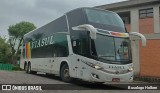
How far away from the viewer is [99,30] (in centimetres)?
1430

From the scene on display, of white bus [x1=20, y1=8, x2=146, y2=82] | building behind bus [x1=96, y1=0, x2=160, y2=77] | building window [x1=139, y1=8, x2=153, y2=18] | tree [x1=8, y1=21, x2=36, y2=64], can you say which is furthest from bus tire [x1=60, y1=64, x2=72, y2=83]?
tree [x1=8, y1=21, x2=36, y2=64]

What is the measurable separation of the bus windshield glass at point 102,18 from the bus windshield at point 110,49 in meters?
1.03

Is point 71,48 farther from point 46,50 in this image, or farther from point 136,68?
point 136,68

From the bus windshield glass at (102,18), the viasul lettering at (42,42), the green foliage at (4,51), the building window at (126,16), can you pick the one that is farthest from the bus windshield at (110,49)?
the green foliage at (4,51)

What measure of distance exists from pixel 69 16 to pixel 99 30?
290 centimetres

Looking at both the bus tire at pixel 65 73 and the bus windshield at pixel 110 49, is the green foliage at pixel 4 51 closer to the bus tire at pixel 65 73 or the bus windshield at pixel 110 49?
the bus tire at pixel 65 73

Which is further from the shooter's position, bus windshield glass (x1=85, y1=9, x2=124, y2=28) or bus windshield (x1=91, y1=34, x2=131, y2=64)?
bus windshield glass (x1=85, y1=9, x2=124, y2=28)

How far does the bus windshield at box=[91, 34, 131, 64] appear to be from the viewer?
45.5 ft

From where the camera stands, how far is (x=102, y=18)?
1527 centimetres

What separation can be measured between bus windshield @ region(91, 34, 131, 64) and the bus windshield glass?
1.03 metres

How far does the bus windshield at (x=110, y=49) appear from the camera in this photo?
546 inches

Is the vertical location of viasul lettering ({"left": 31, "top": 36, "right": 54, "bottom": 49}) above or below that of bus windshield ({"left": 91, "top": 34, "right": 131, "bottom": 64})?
above

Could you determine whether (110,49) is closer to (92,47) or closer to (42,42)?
(92,47)

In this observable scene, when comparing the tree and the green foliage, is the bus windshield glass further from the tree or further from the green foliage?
the tree
